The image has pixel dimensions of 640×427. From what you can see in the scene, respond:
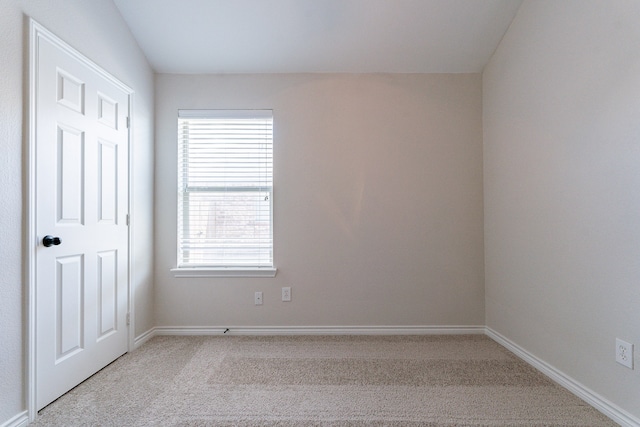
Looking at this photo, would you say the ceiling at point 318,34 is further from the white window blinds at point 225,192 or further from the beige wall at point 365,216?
the white window blinds at point 225,192

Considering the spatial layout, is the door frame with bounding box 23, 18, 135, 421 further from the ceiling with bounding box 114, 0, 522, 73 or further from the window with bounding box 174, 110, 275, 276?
the window with bounding box 174, 110, 275, 276

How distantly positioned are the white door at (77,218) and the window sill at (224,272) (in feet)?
1.57

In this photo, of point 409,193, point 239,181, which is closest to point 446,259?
point 409,193

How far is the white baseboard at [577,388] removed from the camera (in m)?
1.68

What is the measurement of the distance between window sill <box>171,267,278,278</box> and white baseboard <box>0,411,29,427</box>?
1384mm

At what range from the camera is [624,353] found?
1.68 metres

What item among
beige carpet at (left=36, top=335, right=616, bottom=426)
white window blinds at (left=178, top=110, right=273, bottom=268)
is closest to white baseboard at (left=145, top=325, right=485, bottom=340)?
beige carpet at (left=36, top=335, right=616, bottom=426)

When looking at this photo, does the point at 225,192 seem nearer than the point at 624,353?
No

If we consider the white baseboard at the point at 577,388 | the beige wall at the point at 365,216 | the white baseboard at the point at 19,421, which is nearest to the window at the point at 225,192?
the beige wall at the point at 365,216

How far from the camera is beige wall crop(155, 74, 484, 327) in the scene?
3.00 meters

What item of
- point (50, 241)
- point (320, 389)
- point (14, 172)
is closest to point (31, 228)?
point (50, 241)

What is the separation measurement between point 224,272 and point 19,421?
1.55 m

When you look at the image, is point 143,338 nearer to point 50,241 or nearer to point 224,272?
point 224,272

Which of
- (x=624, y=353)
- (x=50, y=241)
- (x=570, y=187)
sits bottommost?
(x=624, y=353)
